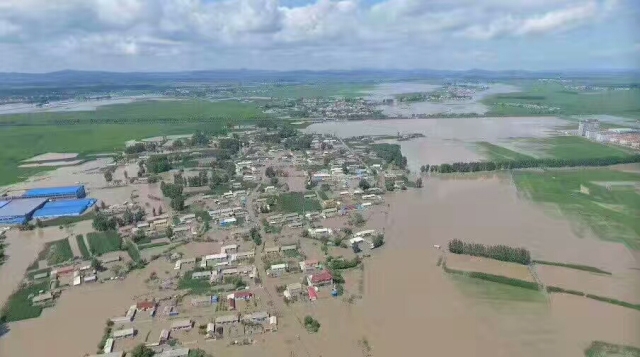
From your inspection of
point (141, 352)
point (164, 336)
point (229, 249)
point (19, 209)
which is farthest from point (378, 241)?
point (19, 209)

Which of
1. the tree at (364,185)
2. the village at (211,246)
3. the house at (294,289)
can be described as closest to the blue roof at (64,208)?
the village at (211,246)

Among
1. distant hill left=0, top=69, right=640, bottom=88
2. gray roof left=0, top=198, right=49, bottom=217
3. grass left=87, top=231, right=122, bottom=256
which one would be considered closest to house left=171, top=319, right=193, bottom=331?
grass left=87, top=231, right=122, bottom=256

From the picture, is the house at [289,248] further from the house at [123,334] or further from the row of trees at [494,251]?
the house at [123,334]

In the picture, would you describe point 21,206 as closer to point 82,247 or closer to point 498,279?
point 82,247

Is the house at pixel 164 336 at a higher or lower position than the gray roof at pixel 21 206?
lower

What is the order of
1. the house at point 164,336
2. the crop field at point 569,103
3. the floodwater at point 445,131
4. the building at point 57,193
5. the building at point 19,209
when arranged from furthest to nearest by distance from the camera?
the crop field at point 569,103 → the floodwater at point 445,131 → the building at point 57,193 → the building at point 19,209 → the house at point 164,336

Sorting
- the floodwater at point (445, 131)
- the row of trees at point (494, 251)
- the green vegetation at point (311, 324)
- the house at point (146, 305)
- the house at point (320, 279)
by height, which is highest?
the row of trees at point (494, 251)
